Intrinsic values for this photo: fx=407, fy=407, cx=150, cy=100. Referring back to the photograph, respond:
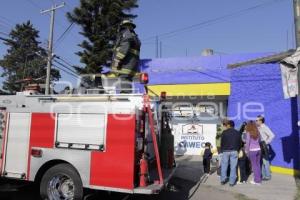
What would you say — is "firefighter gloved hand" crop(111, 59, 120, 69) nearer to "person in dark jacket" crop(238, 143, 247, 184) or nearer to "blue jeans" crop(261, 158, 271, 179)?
"person in dark jacket" crop(238, 143, 247, 184)

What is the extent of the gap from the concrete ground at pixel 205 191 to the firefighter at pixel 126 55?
2.51 metres

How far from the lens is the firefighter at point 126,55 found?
8.73 metres

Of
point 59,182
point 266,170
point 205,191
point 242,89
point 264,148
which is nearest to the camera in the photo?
point 59,182

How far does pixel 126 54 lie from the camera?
8758 mm

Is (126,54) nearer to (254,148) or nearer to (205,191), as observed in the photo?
(205,191)

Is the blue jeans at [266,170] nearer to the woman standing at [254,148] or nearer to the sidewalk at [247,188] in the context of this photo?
the sidewalk at [247,188]

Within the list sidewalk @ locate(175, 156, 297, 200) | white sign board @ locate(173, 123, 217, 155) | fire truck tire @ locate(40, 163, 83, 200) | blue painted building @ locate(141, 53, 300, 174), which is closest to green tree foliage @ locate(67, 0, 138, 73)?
blue painted building @ locate(141, 53, 300, 174)

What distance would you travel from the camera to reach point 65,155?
7539mm

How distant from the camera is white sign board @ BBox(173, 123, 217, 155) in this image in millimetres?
16891

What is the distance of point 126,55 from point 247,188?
4.58 metres

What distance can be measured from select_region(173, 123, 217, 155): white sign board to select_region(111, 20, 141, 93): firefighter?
8.47m

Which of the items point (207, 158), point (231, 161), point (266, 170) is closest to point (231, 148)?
point (231, 161)

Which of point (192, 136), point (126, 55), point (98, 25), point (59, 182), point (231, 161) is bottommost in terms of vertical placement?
point (59, 182)

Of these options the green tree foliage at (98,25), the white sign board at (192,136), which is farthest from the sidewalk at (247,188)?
the green tree foliage at (98,25)
